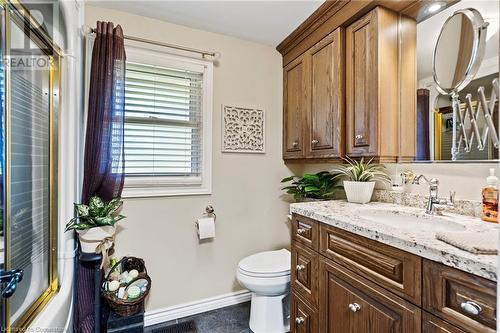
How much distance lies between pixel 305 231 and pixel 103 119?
4.87ft

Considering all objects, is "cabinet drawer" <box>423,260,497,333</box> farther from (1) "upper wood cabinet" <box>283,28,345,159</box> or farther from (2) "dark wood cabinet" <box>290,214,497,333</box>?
(1) "upper wood cabinet" <box>283,28,345,159</box>

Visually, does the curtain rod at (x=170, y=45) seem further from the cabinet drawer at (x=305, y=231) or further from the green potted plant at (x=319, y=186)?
the cabinet drawer at (x=305, y=231)

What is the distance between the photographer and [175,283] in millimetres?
2012

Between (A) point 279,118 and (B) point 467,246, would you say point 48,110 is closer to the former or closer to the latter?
(A) point 279,118

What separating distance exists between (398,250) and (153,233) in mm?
1676

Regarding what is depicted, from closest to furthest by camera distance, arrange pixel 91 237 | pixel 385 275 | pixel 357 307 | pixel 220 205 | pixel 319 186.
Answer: pixel 385 275 < pixel 357 307 < pixel 91 237 < pixel 319 186 < pixel 220 205

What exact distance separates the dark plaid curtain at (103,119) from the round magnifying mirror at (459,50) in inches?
77.7

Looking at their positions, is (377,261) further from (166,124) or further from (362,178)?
(166,124)

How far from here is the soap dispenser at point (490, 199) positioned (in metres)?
→ 1.08

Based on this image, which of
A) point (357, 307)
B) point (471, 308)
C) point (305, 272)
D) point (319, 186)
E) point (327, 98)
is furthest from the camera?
point (319, 186)

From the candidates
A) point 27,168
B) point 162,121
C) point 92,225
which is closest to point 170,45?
point 162,121

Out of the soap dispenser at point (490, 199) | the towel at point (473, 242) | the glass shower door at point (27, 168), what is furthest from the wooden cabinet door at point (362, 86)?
the glass shower door at point (27, 168)

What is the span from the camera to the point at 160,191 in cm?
195

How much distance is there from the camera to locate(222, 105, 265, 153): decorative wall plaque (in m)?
2.16
